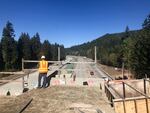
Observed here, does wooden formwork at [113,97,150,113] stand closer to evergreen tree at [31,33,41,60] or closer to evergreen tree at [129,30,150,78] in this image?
evergreen tree at [129,30,150,78]

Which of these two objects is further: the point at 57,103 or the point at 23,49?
the point at 23,49

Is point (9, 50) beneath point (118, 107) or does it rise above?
above

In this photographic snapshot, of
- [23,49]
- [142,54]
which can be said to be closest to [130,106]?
[142,54]

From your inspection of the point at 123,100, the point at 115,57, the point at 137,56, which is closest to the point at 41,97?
the point at 123,100

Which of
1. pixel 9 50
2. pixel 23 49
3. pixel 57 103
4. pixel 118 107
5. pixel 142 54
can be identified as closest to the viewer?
pixel 118 107

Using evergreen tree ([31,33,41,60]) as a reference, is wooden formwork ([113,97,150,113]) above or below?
below

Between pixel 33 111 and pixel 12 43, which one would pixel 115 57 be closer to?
pixel 12 43

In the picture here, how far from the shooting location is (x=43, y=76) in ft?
64.6

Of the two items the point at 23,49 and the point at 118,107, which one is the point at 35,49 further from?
the point at 118,107

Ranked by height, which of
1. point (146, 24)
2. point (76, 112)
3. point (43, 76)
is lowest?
point (76, 112)

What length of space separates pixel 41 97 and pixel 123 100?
168 inches

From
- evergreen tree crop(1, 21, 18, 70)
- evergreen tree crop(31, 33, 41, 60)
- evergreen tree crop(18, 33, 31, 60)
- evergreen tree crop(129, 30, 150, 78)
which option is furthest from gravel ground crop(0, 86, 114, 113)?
evergreen tree crop(31, 33, 41, 60)

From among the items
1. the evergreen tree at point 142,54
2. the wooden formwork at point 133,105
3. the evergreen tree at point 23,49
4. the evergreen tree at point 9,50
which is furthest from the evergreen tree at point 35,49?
the wooden formwork at point 133,105

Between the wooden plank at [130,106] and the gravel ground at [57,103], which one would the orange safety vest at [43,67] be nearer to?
the gravel ground at [57,103]
